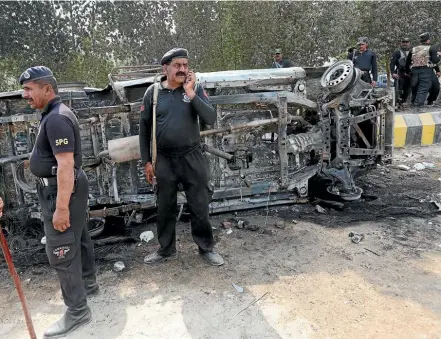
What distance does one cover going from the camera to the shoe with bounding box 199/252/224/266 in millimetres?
3762

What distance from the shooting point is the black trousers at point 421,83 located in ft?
31.7

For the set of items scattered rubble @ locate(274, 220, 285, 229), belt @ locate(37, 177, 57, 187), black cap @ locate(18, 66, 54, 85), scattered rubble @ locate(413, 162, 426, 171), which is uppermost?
black cap @ locate(18, 66, 54, 85)

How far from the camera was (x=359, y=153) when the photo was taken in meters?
5.21

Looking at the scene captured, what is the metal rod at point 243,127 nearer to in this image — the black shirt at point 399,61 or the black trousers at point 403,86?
the black shirt at point 399,61

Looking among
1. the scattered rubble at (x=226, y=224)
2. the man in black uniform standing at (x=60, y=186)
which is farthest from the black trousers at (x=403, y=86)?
the man in black uniform standing at (x=60, y=186)

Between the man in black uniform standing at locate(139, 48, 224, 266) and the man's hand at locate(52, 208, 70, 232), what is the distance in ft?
3.34

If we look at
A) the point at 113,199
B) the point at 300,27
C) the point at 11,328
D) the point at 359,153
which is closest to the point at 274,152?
the point at 359,153

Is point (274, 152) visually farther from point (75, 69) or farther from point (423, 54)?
point (75, 69)

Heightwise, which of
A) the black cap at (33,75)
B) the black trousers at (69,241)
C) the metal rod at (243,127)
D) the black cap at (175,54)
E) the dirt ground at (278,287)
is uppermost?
the black cap at (175,54)

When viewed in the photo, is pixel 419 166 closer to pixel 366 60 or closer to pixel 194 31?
pixel 366 60

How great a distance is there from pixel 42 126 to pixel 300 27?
35.2 feet

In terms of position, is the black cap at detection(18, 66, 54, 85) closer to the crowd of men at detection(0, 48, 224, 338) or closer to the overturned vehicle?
the crowd of men at detection(0, 48, 224, 338)

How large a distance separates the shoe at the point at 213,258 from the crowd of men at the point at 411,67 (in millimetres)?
6592

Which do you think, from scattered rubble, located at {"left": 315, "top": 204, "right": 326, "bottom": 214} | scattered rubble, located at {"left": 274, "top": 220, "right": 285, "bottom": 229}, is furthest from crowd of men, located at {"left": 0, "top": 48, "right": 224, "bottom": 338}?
scattered rubble, located at {"left": 315, "top": 204, "right": 326, "bottom": 214}
